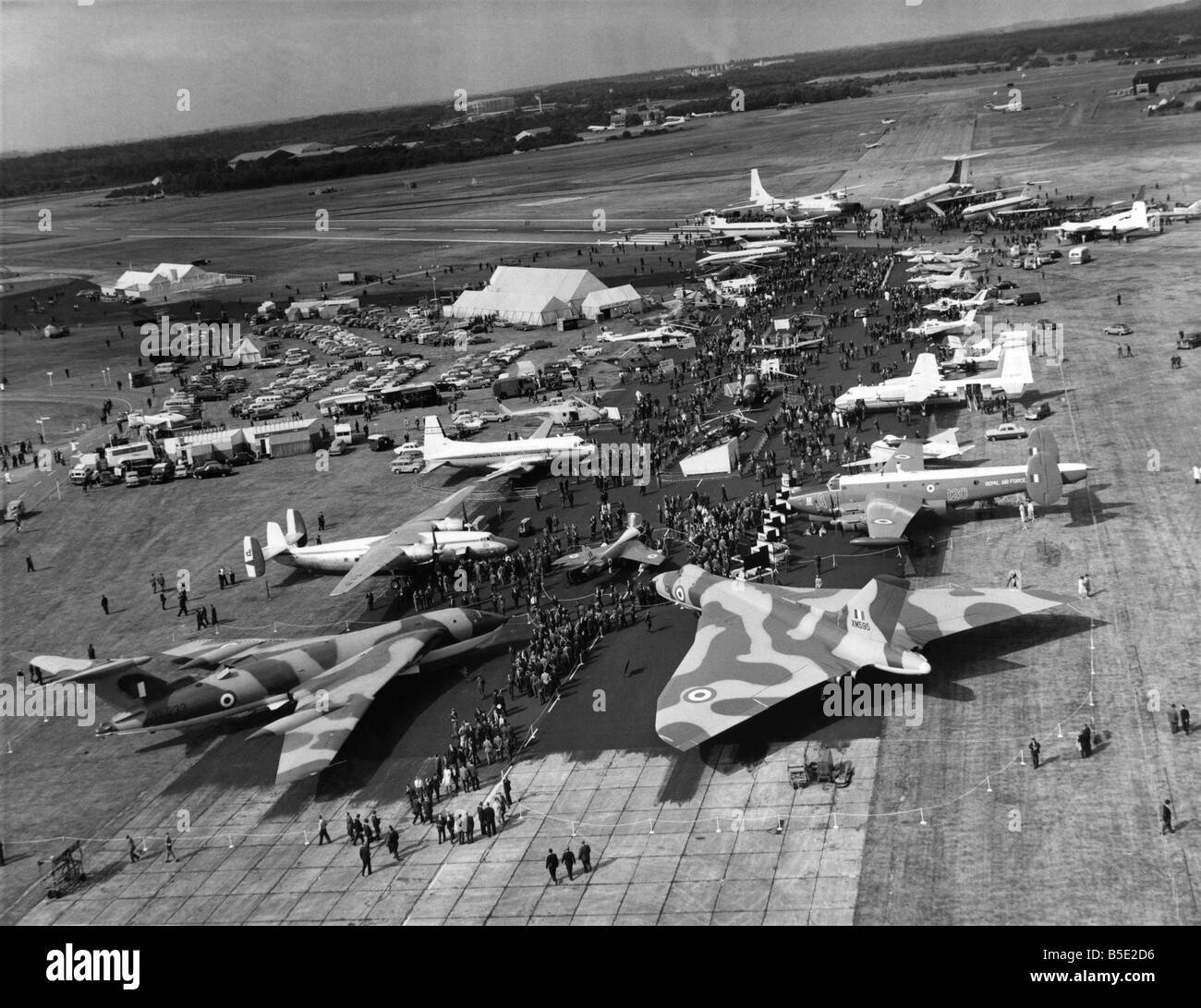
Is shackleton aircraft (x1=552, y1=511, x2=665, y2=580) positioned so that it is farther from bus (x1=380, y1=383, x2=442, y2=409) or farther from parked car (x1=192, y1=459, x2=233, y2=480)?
bus (x1=380, y1=383, x2=442, y2=409)

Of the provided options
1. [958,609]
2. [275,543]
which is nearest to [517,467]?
[275,543]

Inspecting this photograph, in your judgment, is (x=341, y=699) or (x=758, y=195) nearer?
(x=341, y=699)

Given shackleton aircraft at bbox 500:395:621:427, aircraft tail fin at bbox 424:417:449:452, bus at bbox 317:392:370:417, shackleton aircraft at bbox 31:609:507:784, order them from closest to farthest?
shackleton aircraft at bbox 31:609:507:784 → aircraft tail fin at bbox 424:417:449:452 → shackleton aircraft at bbox 500:395:621:427 → bus at bbox 317:392:370:417

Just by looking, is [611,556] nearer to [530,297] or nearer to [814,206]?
[530,297]

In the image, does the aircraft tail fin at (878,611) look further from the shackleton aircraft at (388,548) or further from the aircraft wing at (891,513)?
the shackleton aircraft at (388,548)

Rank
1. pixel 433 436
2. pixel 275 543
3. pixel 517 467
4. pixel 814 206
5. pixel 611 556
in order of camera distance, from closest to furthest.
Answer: pixel 611 556, pixel 275 543, pixel 517 467, pixel 433 436, pixel 814 206

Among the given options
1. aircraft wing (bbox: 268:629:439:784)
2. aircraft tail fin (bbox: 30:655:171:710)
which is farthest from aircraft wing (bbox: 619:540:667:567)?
aircraft tail fin (bbox: 30:655:171:710)
